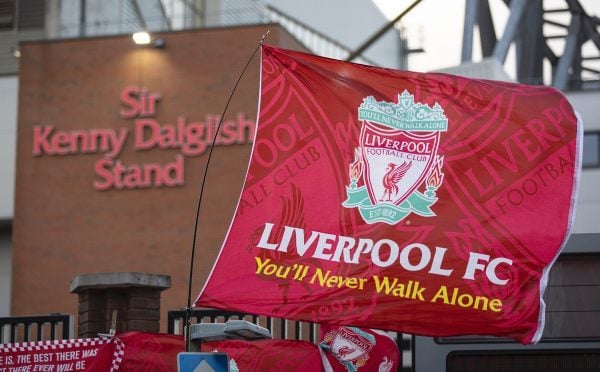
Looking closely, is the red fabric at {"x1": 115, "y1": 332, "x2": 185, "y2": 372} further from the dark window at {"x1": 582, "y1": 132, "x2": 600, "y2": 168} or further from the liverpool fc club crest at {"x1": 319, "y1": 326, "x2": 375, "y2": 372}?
the dark window at {"x1": 582, "y1": 132, "x2": 600, "y2": 168}

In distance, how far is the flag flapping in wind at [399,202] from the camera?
29.8ft

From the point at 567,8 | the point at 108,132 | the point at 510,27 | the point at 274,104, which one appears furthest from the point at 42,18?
the point at 274,104

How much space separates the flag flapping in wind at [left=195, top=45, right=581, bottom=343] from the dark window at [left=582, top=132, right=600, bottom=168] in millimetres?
25439

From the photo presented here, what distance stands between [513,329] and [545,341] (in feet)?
9.95

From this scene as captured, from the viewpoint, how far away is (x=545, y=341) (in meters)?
12.0

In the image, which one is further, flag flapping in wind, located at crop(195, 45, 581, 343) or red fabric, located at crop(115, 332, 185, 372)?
red fabric, located at crop(115, 332, 185, 372)

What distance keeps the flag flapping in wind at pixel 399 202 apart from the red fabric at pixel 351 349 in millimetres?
3553

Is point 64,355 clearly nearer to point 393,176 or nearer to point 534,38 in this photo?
point 393,176

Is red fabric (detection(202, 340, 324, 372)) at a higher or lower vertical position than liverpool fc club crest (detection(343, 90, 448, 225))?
lower

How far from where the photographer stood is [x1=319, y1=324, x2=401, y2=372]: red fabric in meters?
12.9

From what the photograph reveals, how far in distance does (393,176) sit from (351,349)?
379 centimetres

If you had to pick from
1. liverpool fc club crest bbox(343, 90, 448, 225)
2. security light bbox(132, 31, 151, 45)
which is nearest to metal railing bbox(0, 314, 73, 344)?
liverpool fc club crest bbox(343, 90, 448, 225)

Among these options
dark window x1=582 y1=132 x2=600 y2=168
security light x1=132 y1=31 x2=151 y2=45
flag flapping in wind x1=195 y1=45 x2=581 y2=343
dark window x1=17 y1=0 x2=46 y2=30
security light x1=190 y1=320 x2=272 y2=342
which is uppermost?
dark window x1=17 y1=0 x2=46 y2=30

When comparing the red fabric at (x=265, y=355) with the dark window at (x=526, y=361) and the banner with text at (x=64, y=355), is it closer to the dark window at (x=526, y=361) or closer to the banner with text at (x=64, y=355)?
the banner with text at (x=64, y=355)
